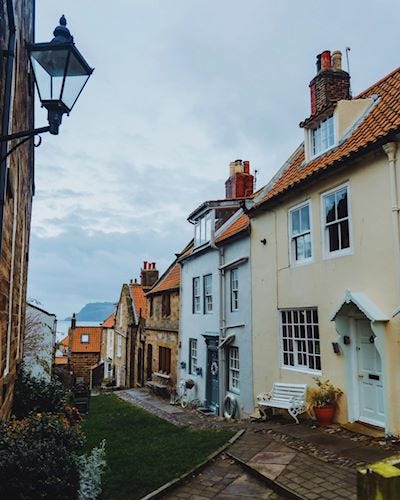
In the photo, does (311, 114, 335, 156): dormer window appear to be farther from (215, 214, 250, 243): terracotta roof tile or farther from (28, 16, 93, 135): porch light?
(28, 16, 93, 135): porch light

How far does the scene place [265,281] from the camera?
559 inches

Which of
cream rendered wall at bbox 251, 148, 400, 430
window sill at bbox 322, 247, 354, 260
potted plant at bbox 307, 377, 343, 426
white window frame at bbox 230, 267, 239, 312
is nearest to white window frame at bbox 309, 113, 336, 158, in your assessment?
cream rendered wall at bbox 251, 148, 400, 430

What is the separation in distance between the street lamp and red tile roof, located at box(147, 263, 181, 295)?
753 inches

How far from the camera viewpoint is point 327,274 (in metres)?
11.3

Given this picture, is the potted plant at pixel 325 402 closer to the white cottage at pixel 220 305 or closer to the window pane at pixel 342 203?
the white cottage at pixel 220 305

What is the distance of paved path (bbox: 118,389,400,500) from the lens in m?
6.69

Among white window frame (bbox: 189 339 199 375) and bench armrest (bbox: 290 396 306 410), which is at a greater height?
white window frame (bbox: 189 339 199 375)

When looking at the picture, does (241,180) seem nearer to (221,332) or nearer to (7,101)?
(221,332)

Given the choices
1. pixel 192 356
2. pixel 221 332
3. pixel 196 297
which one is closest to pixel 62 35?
pixel 221 332

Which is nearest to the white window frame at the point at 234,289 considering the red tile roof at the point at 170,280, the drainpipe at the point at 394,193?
the red tile roof at the point at 170,280

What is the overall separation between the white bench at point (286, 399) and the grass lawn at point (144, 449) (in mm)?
2079

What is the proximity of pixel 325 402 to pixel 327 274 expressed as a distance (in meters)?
3.20

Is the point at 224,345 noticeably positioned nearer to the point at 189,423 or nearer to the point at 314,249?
the point at 189,423

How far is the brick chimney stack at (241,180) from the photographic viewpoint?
20625 mm
